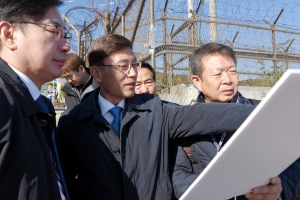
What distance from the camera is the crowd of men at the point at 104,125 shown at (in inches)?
44.8

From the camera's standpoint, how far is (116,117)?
1800 mm

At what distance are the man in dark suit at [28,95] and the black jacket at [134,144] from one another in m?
0.22

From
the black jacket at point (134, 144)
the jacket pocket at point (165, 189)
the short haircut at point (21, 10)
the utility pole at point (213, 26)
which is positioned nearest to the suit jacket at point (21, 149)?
the short haircut at point (21, 10)

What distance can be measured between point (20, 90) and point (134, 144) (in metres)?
0.65

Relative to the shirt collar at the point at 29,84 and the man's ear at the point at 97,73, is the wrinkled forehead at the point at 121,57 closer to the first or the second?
the man's ear at the point at 97,73

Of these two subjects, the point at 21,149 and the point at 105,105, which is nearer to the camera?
the point at 21,149

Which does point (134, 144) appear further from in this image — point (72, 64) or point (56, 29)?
point (72, 64)

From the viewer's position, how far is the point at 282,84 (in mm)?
815

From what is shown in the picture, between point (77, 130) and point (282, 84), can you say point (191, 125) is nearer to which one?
point (77, 130)

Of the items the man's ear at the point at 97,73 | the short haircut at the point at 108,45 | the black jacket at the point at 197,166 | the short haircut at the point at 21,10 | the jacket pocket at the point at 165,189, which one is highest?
the short haircut at the point at 21,10

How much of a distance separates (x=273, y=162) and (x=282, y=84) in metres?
0.47

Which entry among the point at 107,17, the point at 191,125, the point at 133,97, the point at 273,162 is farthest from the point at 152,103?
the point at 107,17

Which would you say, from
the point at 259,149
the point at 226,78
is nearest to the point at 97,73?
the point at 226,78

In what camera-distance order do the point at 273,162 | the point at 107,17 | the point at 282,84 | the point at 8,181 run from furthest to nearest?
the point at 107,17
the point at 273,162
the point at 8,181
the point at 282,84
